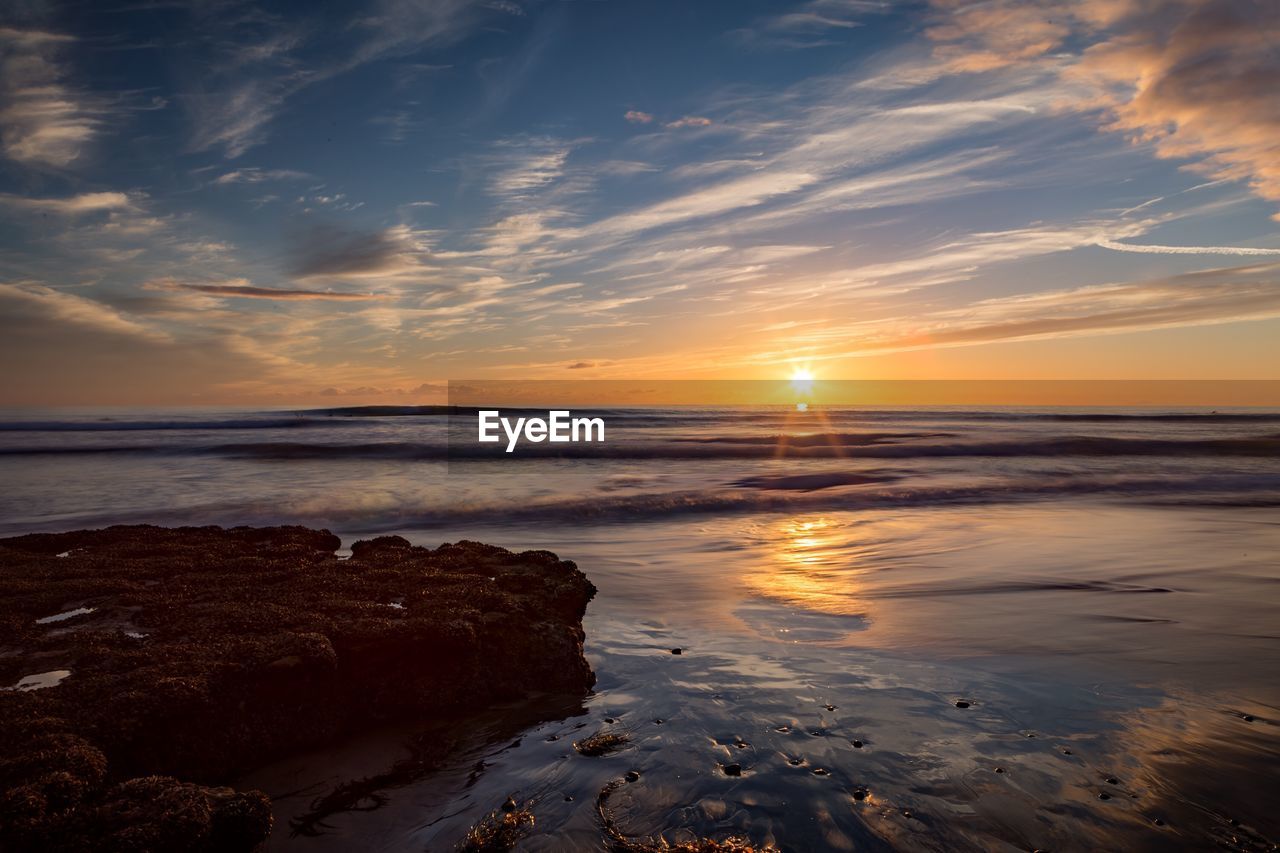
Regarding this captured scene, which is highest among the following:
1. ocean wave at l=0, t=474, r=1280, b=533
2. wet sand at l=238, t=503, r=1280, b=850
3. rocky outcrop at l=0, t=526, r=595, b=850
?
rocky outcrop at l=0, t=526, r=595, b=850

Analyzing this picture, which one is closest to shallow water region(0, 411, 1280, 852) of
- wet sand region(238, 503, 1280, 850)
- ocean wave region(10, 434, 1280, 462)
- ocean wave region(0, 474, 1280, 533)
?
wet sand region(238, 503, 1280, 850)

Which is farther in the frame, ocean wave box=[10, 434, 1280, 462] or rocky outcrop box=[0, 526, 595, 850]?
ocean wave box=[10, 434, 1280, 462]

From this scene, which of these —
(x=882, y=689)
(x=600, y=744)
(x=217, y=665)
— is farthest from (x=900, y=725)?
(x=217, y=665)

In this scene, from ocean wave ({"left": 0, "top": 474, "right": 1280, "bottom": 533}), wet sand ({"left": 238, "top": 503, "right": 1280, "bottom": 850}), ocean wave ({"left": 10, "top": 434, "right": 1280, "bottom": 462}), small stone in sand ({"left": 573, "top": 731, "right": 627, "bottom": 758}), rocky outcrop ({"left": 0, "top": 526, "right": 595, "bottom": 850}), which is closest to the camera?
rocky outcrop ({"left": 0, "top": 526, "right": 595, "bottom": 850})

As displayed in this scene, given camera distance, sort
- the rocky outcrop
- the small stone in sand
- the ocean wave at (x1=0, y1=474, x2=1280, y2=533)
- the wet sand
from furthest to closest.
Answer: the ocean wave at (x1=0, y1=474, x2=1280, y2=533)
the small stone in sand
the wet sand
the rocky outcrop

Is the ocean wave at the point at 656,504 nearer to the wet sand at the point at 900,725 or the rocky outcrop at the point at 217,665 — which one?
the wet sand at the point at 900,725

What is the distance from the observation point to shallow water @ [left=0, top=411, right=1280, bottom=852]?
3.39 meters

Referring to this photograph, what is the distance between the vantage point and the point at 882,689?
4941 millimetres

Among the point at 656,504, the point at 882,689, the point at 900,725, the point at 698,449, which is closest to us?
the point at 900,725

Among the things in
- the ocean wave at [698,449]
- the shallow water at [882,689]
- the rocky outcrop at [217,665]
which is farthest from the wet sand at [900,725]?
the ocean wave at [698,449]

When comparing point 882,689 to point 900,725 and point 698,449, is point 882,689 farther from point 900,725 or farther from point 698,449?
point 698,449

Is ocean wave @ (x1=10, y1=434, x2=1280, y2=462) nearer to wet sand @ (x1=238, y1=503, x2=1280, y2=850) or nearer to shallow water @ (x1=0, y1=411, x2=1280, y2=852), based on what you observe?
shallow water @ (x1=0, y1=411, x2=1280, y2=852)

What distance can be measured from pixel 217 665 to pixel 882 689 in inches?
176

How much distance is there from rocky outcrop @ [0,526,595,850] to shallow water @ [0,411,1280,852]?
1.09 ft
